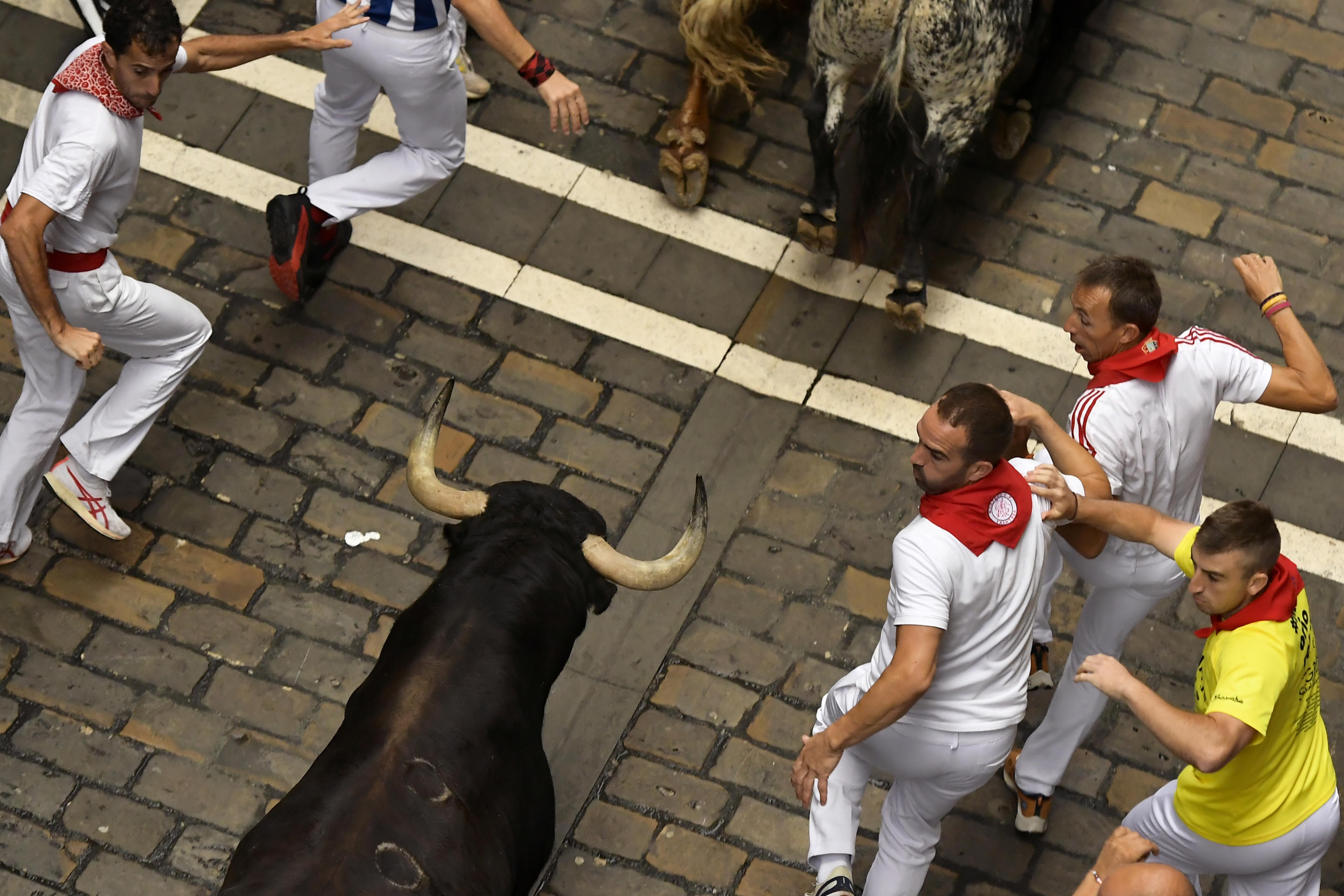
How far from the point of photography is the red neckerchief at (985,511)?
185 inches

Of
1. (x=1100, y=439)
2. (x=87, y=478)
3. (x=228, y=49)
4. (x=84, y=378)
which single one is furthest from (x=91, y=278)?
(x=1100, y=439)

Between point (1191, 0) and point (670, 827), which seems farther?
point (1191, 0)

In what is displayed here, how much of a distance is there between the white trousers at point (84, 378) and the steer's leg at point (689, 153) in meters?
2.65

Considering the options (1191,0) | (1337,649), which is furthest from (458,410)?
(1191,0)

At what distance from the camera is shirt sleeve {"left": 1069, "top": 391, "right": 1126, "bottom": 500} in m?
5.23

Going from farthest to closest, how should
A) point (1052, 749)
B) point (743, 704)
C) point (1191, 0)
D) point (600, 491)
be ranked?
point (1191, 0), point (600, 491), point (743, 704), point (1052, 749)

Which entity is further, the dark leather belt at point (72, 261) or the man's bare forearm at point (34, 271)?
the dark leather belt at point (72, 261)

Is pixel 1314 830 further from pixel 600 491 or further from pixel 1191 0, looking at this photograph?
pixel 1191 0

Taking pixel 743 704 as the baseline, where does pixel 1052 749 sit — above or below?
above

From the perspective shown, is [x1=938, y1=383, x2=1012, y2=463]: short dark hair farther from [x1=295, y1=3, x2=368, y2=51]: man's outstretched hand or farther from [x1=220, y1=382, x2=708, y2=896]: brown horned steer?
[x1=295, y1=3, x2=368, y2=51]: man's outstretched hand

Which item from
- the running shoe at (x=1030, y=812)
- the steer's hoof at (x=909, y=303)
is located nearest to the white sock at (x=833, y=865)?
the running shoe at (x=1030, y=812)

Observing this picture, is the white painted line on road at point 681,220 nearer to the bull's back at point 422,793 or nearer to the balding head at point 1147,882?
Result: the bull's back at point 422,793

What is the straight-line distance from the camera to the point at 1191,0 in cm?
911

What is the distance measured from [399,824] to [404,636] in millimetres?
762
